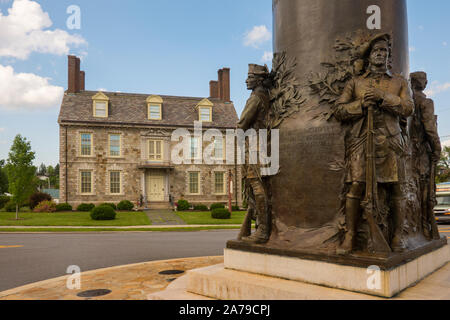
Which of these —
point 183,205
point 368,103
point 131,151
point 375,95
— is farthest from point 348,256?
point 131,151

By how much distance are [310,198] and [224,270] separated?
5.68 ft

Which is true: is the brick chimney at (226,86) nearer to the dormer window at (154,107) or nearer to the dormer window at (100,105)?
the dormer window at (154,107)

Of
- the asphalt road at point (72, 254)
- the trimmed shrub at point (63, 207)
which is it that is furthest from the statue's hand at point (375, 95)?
the trimmed shrub at point (63, 207)

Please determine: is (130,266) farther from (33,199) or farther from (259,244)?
(33,199)

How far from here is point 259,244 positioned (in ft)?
18.2

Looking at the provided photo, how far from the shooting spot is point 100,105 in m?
33.8

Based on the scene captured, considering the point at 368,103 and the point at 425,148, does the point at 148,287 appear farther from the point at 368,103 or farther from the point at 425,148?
the point at 425,148

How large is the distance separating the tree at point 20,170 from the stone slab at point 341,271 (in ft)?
80.0

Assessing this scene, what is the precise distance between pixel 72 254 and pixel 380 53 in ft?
33.7

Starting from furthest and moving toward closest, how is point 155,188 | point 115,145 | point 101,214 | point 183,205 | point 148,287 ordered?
point 155,188
point 115,145
point 183,205
point 101,214
point 148,287

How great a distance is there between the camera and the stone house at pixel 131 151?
32531mm

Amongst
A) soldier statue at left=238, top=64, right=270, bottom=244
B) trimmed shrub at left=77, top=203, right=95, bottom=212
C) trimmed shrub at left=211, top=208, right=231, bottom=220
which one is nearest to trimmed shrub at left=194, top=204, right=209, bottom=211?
trimmed shrub at left=211, top=208, right=231, bottom=220
